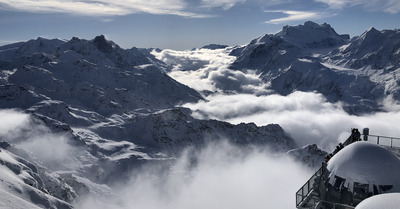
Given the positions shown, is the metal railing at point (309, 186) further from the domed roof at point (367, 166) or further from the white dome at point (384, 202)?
the white dome at point (384, 202)

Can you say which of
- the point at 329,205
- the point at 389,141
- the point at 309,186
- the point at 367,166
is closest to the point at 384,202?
the point at 367,166

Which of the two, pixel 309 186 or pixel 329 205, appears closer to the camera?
pixel 329 205

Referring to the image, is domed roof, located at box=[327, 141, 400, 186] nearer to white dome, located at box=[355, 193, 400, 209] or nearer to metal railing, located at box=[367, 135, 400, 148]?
white dome, located at box=[355, 193, 400, 209]

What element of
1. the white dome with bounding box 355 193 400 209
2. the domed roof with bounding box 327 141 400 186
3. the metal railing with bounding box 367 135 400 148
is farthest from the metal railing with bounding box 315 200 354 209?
the metal railing with bounding box 367 135 400 148

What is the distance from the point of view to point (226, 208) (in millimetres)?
168125

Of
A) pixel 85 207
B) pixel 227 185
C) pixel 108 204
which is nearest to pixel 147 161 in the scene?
pixel 227 185

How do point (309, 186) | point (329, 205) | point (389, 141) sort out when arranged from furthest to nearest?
point (389, 141) → point (309, 186) → point (329, 205)

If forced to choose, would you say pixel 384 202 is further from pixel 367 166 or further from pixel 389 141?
pixel 389 141

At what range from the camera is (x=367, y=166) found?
75.1ft

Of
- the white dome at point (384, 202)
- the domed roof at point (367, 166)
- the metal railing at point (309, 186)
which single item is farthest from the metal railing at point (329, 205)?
the white dome at point (384, 202)

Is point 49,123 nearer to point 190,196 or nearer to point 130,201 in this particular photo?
point 130,201

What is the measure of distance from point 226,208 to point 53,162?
259 ft

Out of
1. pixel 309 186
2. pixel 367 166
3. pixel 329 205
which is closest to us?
pixel 367 166

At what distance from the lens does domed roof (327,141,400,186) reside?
22.5 meters
